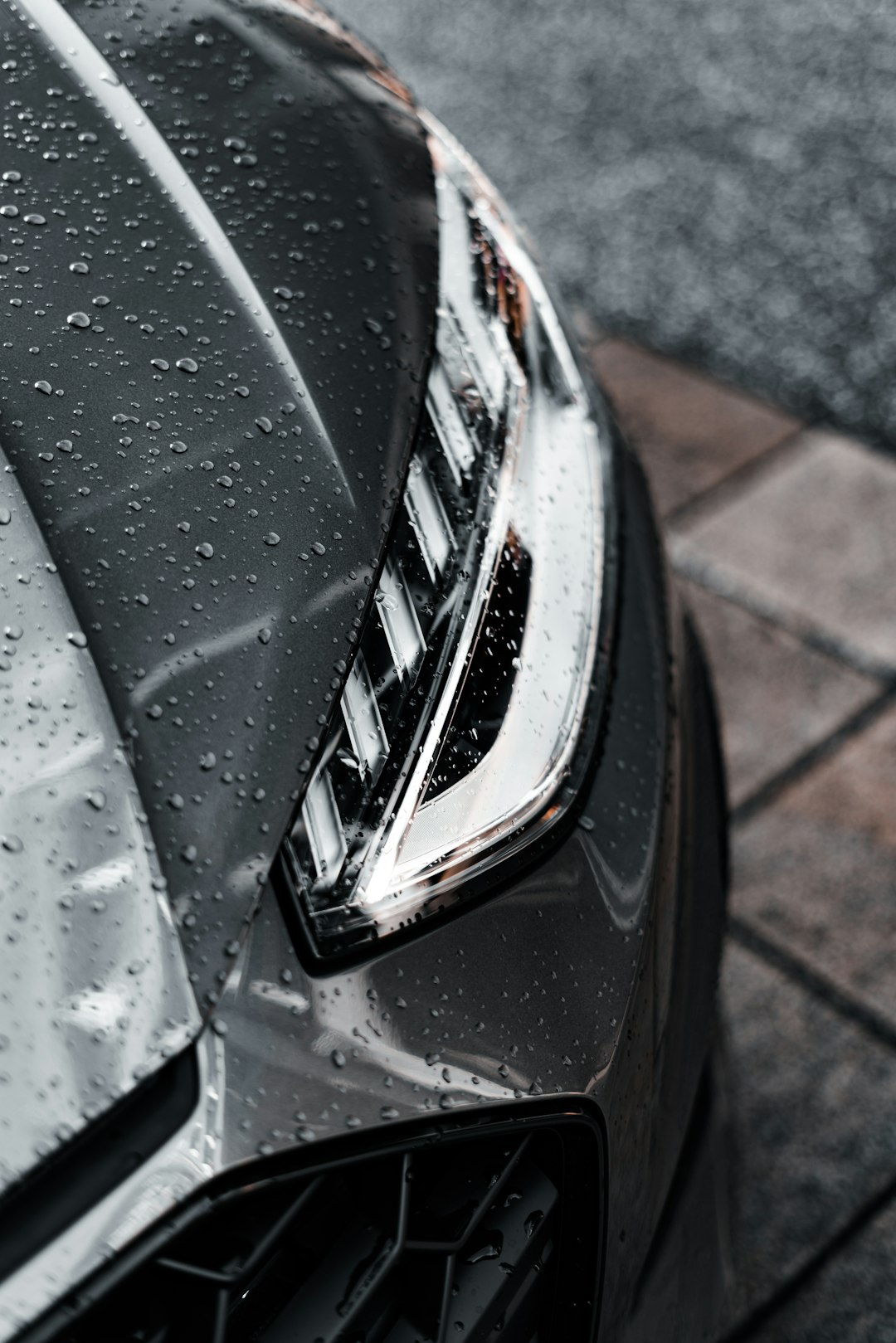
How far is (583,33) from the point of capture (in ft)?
15.3

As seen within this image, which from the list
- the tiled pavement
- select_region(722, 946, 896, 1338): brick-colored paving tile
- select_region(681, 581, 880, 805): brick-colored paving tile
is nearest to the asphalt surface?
the tiled pavement

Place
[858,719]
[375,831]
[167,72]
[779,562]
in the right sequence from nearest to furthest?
1. [375,831]
2. [167,72]
3. [858,719]
4. [779,562]

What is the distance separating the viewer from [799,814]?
2293 mm

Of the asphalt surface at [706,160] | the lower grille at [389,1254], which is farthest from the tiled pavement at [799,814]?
the lower grille at [389,1254]

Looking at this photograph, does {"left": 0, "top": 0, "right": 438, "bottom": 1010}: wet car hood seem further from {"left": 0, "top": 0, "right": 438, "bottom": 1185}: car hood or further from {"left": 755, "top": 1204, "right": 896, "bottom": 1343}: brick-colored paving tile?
{"left": 755, "top": 1204, "right": 896, "bottom": 1343}: brick-colored paving tile

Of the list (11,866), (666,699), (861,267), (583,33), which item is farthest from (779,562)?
(583,33)

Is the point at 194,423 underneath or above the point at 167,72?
underneath

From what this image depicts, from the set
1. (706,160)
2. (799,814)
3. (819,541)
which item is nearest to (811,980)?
(799,814)

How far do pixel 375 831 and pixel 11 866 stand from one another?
11.4 inches

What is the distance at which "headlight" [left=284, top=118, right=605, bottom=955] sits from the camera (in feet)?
3.39

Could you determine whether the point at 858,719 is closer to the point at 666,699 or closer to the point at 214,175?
the point at 666,699

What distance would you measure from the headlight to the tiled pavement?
3.15ft

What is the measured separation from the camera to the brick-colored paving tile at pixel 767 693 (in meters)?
2.40

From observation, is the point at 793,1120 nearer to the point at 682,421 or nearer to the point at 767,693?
the point at 767,693
